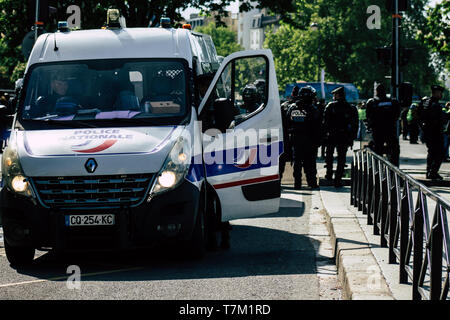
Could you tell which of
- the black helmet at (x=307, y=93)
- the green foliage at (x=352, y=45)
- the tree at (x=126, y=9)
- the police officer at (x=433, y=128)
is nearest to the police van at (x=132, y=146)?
the black helmet at (x=307, y=93)

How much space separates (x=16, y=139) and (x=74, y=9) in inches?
657

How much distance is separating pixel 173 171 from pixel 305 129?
7.94 m

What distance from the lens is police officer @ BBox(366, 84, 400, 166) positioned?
15789 mm

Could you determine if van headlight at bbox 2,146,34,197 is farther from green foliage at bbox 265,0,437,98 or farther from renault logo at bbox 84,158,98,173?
green foliage at bbox 265,0,437,98

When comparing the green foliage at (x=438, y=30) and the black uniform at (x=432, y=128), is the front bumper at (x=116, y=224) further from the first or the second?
the green foliage at (x=438, y=30)

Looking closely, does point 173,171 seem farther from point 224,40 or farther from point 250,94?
point 224,40

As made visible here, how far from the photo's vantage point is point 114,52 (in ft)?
29.9

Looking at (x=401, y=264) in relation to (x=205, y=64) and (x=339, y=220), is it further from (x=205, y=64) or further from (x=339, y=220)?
(x=205, y=64)

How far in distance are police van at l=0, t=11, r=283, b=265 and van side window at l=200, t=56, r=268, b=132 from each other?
0.02 meters

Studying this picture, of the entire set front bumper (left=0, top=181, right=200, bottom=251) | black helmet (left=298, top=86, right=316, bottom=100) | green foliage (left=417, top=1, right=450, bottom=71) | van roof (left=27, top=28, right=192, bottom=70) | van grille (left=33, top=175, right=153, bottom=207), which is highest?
green foliage (left=417, top=1, right=450, bottom=71)

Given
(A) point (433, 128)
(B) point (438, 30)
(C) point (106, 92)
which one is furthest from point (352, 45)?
(C) point (106, 92)

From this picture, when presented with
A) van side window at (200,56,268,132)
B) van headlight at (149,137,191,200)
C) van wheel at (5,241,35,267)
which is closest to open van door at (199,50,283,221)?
van side window at (200,56,268,132)

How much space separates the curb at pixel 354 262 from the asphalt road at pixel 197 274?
0.66ft

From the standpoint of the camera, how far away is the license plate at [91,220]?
7.83 meters
